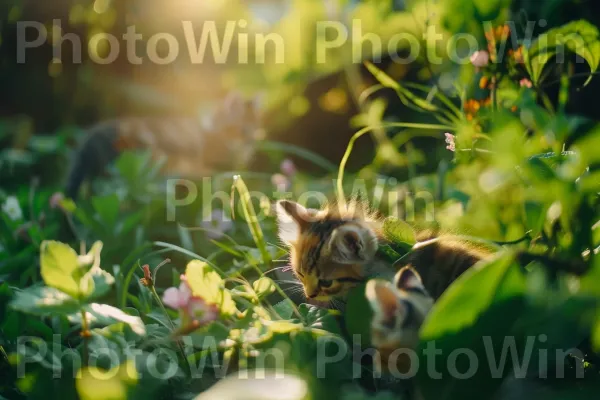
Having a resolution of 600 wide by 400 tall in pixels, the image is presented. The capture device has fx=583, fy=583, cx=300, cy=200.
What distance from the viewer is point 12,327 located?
0.77 m

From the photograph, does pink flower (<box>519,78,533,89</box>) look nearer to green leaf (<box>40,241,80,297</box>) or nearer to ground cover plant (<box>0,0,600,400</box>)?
ground cover plant (<box>0,0,600,400</box>)

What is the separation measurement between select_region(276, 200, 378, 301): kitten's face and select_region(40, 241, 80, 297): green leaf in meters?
0.33

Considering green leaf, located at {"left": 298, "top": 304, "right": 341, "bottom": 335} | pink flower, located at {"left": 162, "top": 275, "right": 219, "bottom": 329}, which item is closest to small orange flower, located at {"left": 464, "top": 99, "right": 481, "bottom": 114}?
green leaf, located at {"left": 298, "top": 304, "right": 341, "bottom": 335}

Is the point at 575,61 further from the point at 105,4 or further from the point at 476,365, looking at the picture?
Result: the point at 105,4

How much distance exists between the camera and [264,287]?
72 centimetres

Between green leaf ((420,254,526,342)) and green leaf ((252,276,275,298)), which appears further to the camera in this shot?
green leaf ((252,276,275,298))

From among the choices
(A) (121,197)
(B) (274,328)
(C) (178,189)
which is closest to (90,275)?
(B) (274,328)

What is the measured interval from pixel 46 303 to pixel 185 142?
200 cm

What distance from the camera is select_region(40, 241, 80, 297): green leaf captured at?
0.56 m

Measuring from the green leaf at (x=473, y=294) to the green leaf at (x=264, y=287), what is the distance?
0.89 feet

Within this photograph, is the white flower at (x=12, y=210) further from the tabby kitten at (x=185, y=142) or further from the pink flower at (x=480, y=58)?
the pink flower at (x=480, y=58)

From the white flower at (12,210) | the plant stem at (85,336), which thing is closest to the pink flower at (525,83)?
the plant stem at (85,336)

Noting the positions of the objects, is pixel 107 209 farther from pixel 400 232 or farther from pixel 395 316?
pixel 395 316

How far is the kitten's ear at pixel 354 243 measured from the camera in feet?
2.40
